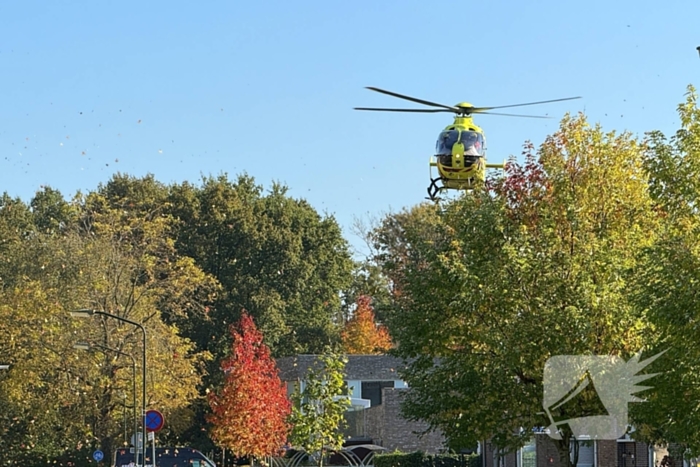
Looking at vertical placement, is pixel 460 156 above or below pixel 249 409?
above

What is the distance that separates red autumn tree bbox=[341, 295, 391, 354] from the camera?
84.8m

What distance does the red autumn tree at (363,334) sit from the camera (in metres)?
84.8

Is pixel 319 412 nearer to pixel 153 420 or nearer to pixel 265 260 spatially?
pixel 153 420

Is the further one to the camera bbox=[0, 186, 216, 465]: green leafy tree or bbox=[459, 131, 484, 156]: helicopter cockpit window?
bbox=[0, 186, 216, 465]: green leafy tree

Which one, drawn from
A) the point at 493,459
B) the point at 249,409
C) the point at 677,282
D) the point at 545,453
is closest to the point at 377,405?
the point at 249,409

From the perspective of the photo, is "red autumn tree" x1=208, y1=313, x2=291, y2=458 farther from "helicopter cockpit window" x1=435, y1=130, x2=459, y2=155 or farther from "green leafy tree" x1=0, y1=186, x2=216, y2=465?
"helicopter cockpit window" x1=435, y1=130, x2=459, y2=155

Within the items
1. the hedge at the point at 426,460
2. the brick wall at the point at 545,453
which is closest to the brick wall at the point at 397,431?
the hedge at the point at 426,460

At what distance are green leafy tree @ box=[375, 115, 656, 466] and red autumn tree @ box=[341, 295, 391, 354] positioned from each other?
5004cm

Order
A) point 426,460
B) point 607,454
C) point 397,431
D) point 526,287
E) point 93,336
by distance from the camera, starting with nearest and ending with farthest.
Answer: point 526,287, point 607,454, point 426,460, point 397,431, point 93,336

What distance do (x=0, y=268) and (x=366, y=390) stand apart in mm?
23249

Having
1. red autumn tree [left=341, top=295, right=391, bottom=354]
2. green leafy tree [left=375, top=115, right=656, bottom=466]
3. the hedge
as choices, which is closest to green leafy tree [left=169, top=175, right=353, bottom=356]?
red autumn tree [left=341, top=295, right=391, bottom=354]

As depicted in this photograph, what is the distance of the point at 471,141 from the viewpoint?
32.5 metres

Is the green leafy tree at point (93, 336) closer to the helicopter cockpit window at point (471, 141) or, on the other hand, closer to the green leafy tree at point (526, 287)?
the green leafy tree at point (526, 287)

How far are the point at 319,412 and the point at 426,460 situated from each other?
890 centimetres
